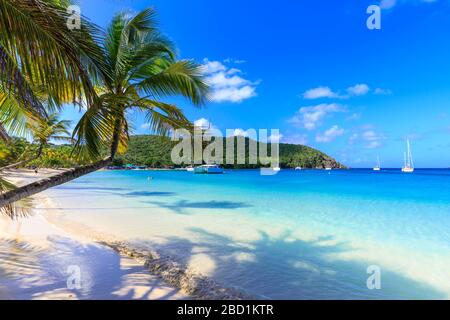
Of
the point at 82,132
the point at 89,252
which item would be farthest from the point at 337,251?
the point at 82,132

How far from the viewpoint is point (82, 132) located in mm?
2820

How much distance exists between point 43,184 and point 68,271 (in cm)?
208

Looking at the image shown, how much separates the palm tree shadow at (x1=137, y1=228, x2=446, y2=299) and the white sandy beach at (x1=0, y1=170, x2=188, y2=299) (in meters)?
1.04

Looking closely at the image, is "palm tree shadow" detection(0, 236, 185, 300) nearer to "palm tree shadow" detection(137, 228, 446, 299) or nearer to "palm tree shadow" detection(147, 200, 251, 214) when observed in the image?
"palm tree shadow" detection(137, 228, 446, 299)

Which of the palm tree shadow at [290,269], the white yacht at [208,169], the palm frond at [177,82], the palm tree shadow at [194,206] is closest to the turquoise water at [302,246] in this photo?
the palm tree shadow at [290,269]

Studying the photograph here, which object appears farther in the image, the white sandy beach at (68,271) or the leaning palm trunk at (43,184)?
the white sandy beach at (68,271)

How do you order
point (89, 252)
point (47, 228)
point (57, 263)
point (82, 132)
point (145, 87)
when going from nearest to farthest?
point (82, 132) < point (145, 87) < point (57, 263) < point (89, 252) < point (47, 228)

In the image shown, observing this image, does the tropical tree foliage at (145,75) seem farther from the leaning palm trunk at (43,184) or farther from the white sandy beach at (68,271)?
the white sandy beach at (68,271)

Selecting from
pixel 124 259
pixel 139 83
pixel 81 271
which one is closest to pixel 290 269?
pixel 124 259

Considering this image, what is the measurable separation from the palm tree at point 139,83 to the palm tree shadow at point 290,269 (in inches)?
106

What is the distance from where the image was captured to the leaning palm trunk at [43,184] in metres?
2.50

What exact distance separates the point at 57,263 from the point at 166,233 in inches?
122

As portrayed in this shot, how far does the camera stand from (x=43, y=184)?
280 cm
